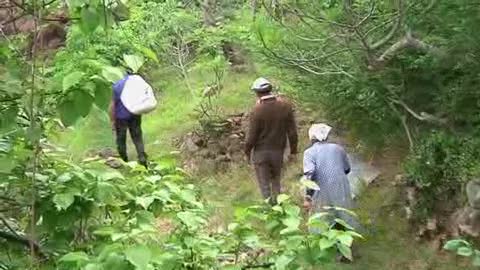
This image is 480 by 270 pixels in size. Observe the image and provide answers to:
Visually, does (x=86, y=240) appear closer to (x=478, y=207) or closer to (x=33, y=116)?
(x=33, y=116)

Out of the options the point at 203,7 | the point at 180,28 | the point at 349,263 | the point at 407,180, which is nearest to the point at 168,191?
the point at 349,263

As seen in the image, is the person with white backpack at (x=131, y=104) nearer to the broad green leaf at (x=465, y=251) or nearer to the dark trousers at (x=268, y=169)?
the dark trousers at (x=268, y=169)

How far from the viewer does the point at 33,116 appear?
2.50 m

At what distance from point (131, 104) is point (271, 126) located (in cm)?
190

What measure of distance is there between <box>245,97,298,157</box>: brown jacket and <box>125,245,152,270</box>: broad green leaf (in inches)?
240

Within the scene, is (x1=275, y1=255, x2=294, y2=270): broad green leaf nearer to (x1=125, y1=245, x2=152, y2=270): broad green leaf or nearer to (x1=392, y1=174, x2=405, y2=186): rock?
(x1=125, y1=245, x2=152, y2=270): broad green leaf

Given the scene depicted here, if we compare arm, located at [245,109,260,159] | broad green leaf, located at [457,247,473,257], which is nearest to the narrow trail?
arm, located at [245,109,260,159]

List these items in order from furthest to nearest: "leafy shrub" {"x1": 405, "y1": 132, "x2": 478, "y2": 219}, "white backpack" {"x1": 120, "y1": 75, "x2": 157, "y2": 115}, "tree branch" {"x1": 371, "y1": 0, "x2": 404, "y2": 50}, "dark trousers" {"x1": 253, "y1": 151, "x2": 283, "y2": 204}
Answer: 1. "white backpack" {"x1": 120, "y1": 75, "x2": 157, "y2": 115}
2. "dark trousers" {"x1": 253, "y1": 151, "x2": 283, "y2": 204}
3. "leafy shrub" {"x1": 405, "y1": 132, "x2": 478, "y2": 219}
4. "tree branch" {"x1": 371, "y1": 0, "x2": 404, "y2": 50}

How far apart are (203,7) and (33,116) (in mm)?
14869

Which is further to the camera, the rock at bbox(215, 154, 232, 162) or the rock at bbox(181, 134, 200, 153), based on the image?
the rock at bbox(181, 134, 200, 153)

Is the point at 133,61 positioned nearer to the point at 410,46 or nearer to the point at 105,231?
the point at 105,231

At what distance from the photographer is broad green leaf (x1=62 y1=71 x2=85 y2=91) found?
233 cm

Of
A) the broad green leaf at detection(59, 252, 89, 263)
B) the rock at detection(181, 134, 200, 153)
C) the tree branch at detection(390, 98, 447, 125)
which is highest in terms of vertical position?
the broad green leaf at detection(59, 252, 89, 263)

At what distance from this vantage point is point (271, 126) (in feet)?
27.7
